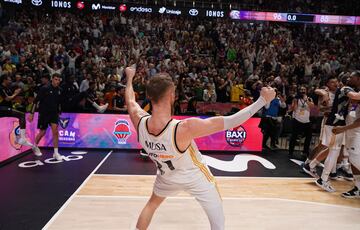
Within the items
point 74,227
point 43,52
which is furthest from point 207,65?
point 74,227

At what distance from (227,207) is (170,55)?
9658mm

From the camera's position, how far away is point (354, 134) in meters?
5.46

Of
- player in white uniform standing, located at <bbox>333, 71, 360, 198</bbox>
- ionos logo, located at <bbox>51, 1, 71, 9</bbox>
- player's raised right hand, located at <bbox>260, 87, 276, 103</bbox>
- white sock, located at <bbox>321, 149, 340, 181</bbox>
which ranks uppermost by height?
ionos logo, located at <bbox>51, 1, 71, 9</bbox>

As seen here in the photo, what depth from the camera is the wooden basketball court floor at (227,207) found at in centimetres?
436

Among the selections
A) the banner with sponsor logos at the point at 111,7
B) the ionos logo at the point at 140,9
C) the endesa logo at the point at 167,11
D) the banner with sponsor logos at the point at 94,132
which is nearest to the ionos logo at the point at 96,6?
the banner with sponsor logos at the point at 111,7

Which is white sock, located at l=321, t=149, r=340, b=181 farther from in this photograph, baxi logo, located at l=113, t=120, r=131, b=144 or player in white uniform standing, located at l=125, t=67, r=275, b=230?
baxi logo, located at l=113, t=120, r=131, b=144

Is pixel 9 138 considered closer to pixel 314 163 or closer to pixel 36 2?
pixel 314 163

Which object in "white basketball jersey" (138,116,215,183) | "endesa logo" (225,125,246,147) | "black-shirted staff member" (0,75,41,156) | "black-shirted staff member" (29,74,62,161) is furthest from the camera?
"endesa logo" (225,125,246,147)

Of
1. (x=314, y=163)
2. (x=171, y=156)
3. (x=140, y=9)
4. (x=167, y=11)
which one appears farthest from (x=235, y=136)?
(x=167, y=11)

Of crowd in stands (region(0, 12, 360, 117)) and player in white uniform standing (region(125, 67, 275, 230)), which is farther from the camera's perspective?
crowd in stands (region(0, 12, 360, 117))

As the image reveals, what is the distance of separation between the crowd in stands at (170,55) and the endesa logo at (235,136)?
1600 millimetres

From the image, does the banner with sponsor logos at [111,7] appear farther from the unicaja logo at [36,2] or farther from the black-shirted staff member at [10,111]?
the black-shirted staff member at [10,111]

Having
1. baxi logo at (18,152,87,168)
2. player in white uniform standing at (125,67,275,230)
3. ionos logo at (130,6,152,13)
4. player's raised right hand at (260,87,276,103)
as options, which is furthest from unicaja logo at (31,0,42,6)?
player's raised right hand at (260,87,276,103)

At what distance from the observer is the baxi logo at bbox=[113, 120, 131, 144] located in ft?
27.0
